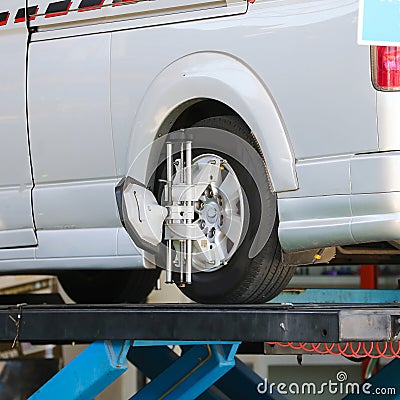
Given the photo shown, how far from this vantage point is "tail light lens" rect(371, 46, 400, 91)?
12.7 feet

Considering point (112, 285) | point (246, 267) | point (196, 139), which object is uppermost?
point (196, 139)

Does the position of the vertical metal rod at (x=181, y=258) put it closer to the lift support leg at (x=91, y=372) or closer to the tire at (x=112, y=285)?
the lift support leg at (x=91, y=372)

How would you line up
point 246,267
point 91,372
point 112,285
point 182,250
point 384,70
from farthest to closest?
point 112,285
point 182,250
point 246,267
point 91,372
point 384,70

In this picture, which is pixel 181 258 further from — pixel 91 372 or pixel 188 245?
→ pixel 91 372

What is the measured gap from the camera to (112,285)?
6137mm

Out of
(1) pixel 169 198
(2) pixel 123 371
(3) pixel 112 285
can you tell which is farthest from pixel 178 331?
(3) pixel 112 285

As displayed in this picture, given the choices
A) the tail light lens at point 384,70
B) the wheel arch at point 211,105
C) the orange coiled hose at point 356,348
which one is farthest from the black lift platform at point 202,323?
the tail light lens at point 384,70

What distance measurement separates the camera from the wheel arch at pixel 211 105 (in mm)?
4113

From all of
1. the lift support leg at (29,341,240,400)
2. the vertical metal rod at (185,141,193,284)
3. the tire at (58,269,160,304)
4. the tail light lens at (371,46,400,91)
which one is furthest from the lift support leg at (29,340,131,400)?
the tire at (58,269,160,304)

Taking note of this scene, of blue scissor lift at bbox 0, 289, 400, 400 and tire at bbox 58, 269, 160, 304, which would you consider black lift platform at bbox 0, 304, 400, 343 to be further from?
tire at bbox 58, 269, 160, 304

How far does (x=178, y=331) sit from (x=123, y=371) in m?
0.30

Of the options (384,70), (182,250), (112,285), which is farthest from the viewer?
(112,285)

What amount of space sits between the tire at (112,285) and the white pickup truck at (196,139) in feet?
4.26

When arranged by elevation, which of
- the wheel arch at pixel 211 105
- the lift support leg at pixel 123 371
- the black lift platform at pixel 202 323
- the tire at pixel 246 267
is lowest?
the lift support leg at pixel 123 371
